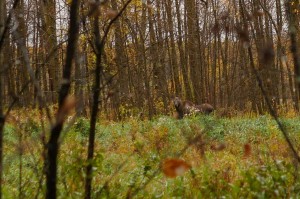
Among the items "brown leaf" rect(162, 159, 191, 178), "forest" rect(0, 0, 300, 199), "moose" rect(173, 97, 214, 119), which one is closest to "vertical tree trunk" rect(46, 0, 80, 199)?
"forest" rect(0, 0, 300, 199)

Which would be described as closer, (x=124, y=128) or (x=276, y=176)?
(x=276, y=176)

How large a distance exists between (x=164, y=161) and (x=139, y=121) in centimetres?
1126

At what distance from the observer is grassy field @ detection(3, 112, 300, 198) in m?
2.71

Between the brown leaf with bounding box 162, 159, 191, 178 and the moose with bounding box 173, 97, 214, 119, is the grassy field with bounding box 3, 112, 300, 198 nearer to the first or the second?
the brown leaf with bounding box 162, 159, 191, 178

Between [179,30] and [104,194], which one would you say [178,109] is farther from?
[104,194]

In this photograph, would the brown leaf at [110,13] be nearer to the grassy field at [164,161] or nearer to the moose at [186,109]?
the grassy field at [164,161]

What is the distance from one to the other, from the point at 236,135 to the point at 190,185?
6.12 meters

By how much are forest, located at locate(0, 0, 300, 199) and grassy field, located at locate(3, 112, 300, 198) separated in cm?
2

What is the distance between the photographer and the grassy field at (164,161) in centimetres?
271

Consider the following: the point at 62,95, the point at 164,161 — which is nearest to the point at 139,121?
the point at 62,95

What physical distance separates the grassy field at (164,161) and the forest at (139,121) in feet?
0.07

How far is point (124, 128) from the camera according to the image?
11352mm

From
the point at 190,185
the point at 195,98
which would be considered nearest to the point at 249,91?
the point at 195,98

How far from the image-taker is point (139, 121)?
12844mm
